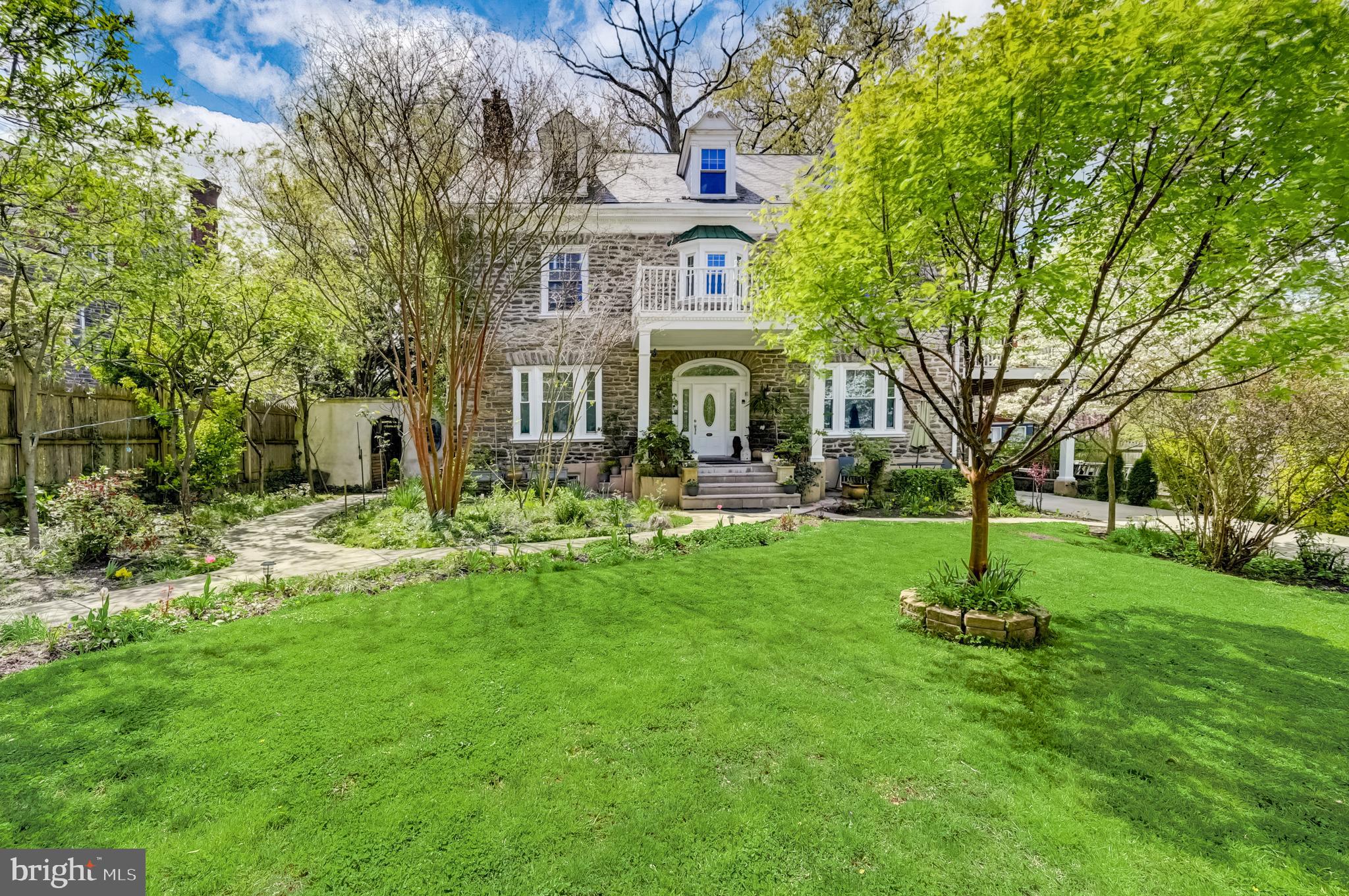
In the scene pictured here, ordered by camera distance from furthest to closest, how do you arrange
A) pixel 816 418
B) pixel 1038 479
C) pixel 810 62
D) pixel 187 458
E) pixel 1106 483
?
pixel 810 62 → pixel 1106 483 → pixel 816 418 → pixel 1038 479 → pixel 187 458

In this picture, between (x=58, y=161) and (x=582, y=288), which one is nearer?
(x=58, y=161)

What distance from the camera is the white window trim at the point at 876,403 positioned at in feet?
42.1

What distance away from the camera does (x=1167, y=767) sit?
8.61ft

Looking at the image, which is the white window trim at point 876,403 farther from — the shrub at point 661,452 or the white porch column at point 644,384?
Answer: the white porch column at point 644,384

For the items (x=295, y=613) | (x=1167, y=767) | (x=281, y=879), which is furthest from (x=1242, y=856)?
(x=295, y=613)

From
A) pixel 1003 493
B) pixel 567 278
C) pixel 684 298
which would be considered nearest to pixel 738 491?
pixel 684 298

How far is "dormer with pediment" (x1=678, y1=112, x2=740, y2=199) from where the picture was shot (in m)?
12.6

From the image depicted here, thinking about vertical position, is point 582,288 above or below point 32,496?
above

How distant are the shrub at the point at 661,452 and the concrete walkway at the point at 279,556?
48.9 inches

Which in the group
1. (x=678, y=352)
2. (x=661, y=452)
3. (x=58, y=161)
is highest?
(x=58, y=161)

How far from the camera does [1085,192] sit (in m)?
3.54

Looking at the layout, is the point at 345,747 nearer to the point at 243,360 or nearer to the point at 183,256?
the point at 183,256

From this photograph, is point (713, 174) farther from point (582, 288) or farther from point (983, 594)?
point (983, 594)

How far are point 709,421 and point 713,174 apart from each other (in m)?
6.01
